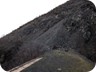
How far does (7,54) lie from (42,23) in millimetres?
3467

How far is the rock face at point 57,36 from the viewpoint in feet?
70.4

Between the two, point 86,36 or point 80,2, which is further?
point 80,2

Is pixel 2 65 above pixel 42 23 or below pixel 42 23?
below

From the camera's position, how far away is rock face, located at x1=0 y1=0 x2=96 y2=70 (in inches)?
845

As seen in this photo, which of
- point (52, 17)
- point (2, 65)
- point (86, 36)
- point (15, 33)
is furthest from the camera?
point (15, 33)

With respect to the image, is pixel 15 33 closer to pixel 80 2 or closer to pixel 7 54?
pixel 7 54

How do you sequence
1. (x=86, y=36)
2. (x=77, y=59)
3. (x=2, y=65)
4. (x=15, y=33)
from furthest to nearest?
(x=15, y=33) < (x=2, y=65) < (x=86, y=36) < (x=77, y=59)

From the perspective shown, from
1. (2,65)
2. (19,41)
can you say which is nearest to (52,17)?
(19,41)

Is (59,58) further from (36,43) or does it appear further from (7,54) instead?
(7,54)

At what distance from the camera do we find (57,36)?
22.0 meters

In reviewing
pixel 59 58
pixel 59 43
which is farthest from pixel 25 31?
pixel 59 58

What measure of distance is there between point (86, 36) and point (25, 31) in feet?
19.6

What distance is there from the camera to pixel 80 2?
80.6 ft

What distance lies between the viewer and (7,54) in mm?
24484
